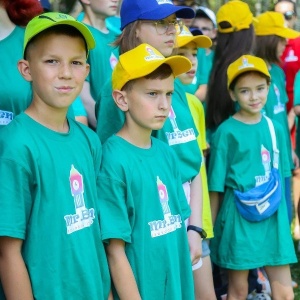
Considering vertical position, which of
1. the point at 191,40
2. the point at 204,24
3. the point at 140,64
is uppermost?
the point at 204,24

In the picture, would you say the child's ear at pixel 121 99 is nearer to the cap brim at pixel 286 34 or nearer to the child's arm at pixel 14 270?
the child's arm at pixel 14 270

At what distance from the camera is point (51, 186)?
2.84 m

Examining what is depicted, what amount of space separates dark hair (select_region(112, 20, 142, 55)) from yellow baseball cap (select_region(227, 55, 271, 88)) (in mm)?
1336

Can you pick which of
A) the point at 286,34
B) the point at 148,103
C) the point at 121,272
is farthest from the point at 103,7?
the point at 286,34

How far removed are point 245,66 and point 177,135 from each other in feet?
4.15

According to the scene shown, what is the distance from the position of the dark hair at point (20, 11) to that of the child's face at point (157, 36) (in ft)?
2.10

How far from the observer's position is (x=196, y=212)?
404 cm

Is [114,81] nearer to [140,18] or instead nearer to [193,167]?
[140,18]

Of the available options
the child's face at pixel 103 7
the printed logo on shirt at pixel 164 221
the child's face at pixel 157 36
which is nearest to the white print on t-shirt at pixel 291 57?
the child's face at pixel 103 7

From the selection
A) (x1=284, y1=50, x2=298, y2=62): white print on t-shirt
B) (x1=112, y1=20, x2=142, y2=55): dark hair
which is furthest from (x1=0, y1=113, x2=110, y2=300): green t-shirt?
(x1=284, y1=50, x2=298, y2=62): white print on t-shirt

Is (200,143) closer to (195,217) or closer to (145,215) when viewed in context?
(195,217)

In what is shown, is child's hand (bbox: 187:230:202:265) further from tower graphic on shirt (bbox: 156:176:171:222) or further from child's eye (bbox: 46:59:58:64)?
child's eye (bbox: 46:59:58:64)

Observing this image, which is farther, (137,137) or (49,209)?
(137,137)

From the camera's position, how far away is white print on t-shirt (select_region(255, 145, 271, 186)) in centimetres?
485
